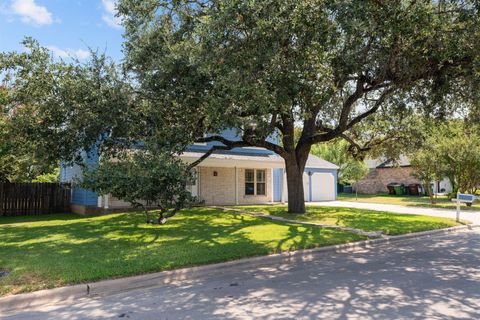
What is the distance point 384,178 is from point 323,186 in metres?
16.7

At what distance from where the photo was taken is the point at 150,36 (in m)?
12.6

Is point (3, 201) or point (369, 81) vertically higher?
point (369, 81)

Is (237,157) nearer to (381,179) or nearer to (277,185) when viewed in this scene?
(277,185)

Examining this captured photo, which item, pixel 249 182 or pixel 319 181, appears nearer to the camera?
pixel 249 182

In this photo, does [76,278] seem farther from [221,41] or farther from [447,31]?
[447,31]

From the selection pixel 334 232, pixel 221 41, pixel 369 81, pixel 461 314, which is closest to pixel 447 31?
pixel 369 81

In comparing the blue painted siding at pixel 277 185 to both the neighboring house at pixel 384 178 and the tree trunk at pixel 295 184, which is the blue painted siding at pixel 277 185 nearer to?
the tree trunk at pixel 295 184

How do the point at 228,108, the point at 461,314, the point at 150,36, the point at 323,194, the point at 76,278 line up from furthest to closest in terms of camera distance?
1. the point at 323,194
2. the point at 150,36
3. the point at 228,108
4. the point at 76,278
5. the point at 461,314

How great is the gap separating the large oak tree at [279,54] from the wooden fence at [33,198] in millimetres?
9295

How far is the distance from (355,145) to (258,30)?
1130cm

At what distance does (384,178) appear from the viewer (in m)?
42.3

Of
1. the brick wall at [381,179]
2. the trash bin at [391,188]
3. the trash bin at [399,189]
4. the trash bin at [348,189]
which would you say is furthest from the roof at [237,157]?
the trash bin at [348,189]

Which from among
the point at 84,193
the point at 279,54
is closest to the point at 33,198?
the point at 84,193

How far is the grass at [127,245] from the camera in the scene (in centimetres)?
679
